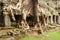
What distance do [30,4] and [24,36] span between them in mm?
2852

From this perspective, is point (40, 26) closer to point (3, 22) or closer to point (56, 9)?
point (3, 22)

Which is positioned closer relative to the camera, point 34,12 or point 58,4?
point 34,12

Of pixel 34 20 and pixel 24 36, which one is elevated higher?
A: pixel 34 20

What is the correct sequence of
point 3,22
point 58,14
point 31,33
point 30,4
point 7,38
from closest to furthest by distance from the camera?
1. point 7,38
2. point 31,33
3. point 30,4
4. point 3,22
5. point 58,14

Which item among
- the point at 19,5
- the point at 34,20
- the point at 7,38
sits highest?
the point at 19,5

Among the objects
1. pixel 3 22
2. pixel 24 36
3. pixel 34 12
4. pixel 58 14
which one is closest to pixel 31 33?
pixel 24 36

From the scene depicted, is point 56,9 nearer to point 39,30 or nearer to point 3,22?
point 3,22

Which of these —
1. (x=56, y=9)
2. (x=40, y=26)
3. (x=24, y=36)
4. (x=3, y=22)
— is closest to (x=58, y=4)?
(x=56, y=9)

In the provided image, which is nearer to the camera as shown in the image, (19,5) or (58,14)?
(19,5)

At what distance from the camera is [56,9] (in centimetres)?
3177

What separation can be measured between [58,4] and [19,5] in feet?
66.9

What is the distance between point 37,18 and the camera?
13.2 metres

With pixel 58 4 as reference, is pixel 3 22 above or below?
below

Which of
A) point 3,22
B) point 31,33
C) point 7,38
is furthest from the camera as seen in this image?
point 3,22
